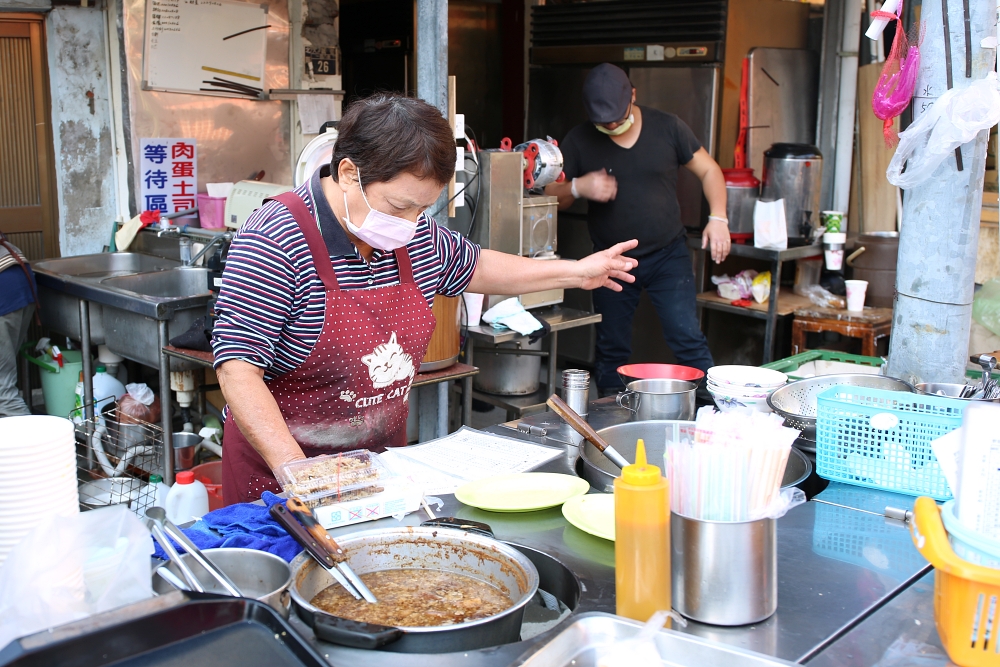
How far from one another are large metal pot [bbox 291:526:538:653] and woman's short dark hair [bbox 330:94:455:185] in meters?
0.85

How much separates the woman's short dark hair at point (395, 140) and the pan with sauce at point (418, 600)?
0.93m

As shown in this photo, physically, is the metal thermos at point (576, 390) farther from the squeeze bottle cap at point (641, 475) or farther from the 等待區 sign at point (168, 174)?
the 等待區 sign at point (168, 174)

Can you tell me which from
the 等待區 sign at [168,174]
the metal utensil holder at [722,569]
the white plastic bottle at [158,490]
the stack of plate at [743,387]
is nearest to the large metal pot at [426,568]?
the metal utensil holder at [722,569]

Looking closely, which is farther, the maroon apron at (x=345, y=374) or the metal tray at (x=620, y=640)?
the maroon apron at (x=345, y=374)

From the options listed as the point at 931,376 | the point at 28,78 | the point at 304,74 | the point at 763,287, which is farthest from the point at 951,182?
the point at 28,78

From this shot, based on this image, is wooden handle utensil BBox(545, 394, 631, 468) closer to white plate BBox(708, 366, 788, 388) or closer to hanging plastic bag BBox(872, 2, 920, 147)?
white plate BBox(708, 366, 788, 388)

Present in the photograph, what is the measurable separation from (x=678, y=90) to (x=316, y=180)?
4039mm

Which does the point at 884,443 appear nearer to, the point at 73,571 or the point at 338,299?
the point at 338,299

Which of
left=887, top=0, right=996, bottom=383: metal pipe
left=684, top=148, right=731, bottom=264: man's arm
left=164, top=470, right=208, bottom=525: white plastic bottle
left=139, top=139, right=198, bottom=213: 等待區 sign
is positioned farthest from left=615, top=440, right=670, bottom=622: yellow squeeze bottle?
left=139, top=139, right=198, bottom=213: 等待區 sign

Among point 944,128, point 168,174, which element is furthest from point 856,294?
point 168,174

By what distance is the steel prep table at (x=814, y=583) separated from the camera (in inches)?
55.7

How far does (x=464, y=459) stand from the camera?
226 centimetres

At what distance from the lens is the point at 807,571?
5.68 feet

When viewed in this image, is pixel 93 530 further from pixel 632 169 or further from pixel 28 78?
pixel 28 78
